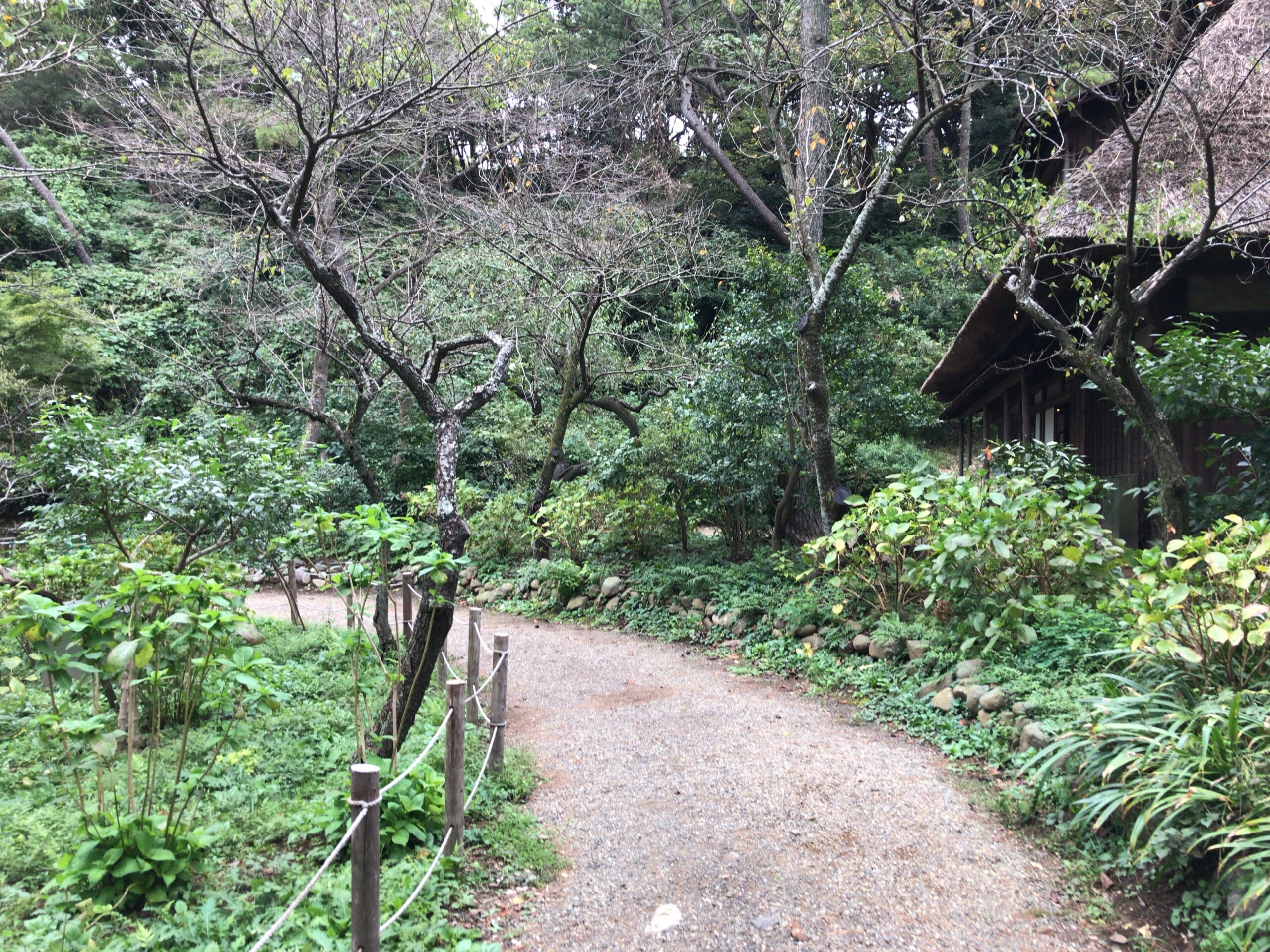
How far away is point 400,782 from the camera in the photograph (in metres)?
3.83

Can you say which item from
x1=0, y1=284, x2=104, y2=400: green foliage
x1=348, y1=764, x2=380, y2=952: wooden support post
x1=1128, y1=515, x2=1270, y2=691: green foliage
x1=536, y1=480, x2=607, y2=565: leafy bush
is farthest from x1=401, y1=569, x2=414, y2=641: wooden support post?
x1=0, y1=284, x2=104, y2=400: green foliage

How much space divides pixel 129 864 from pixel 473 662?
2.37 metres

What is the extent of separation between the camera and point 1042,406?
1215cm

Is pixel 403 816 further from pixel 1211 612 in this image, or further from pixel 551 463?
pixel 551 463

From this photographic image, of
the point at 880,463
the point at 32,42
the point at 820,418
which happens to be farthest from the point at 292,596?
the point at 880,463

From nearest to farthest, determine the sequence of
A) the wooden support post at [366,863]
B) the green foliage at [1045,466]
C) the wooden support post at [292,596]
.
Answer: the wooden support post at [366,863]
the green foliage at [1045,466]
the wooden support post at [292,596]

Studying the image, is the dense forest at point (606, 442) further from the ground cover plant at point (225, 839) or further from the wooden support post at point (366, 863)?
the wooden support post at point (366, 863)

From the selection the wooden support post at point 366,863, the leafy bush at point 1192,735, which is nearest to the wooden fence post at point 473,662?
the wooden support post at point 366,863

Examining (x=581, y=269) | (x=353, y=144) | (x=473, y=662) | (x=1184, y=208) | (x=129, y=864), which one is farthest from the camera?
(x=581, y=269)

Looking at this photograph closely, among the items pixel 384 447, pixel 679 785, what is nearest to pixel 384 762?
pixel 679 785

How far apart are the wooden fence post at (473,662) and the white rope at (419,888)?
1384 mm

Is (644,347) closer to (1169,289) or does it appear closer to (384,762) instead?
(1169,289)

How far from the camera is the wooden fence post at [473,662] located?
5.16 meters

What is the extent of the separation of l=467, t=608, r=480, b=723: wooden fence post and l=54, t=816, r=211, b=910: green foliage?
1965 millimetres
